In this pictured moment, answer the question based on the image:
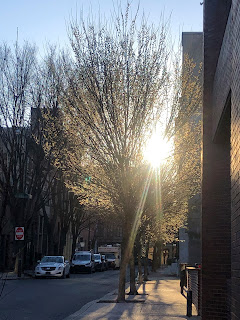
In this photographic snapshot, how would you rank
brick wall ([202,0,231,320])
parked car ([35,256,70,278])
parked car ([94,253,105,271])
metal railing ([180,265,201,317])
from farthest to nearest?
parked car ([94,253,105,271])
parked car ([35,256,70,278])
metal railing ([180,265,201,317])
brick wall ([202,0,231,320])

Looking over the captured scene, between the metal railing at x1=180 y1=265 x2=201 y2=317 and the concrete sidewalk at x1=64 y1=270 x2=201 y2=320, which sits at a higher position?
the metal railing at x1=180 y1=265 x2=201 y2=317

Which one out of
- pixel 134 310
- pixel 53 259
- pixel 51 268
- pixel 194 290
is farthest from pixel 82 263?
pixel 134 310

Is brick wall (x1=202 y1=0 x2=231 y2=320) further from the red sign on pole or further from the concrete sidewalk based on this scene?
the red sign on pole

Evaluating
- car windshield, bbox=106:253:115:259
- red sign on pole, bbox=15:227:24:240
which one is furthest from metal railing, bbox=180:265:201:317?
car windshield, bbox=106:253:115:259

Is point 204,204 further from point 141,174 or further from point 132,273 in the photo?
point 132,273

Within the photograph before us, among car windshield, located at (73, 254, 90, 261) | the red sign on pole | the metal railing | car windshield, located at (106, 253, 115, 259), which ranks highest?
the red sign on pole

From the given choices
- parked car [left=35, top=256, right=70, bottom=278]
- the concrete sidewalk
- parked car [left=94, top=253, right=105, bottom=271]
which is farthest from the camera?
parked car [left=94, top=253, right=105, bottom=271]

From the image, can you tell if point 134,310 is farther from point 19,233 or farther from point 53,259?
point 53,259

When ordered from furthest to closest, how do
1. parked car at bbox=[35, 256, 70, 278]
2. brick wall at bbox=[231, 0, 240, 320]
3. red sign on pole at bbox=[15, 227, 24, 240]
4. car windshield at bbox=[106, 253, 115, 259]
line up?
car windshield at bbox=[106, 253, 115, 259]
parked car at bbox=[35, 256, 70, 278]
red sign on pole at bbox=[15, 227, 24, 240]
brick wall at bbox=[231, 0, 240, 320]

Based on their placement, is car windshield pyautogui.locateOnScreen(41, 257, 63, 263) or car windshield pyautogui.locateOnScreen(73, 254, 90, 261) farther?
car windshield pyautogui.locateOnScreen(73, 254, 90, 261)

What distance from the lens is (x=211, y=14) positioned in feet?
33.3

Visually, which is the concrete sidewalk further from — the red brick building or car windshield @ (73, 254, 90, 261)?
car windshield @ (73, 254, 90, 261)

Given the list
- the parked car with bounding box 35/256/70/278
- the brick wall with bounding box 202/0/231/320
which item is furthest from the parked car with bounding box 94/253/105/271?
the brick wall with bounding box 202/0/231/320

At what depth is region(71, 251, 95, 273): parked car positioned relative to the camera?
43.8 meters
